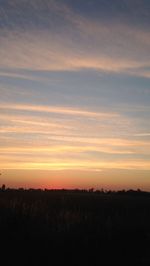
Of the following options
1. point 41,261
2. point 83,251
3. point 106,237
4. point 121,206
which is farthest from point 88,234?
point 121,206

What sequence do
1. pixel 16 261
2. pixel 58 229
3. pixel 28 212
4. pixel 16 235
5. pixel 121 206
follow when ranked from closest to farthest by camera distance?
pixel 16 261 → pixel 16 235 → pixel 58 229 → pixel 28 212 → pixel 121 206

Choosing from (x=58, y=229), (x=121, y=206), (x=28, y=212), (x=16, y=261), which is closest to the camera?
(x=16, y=261)

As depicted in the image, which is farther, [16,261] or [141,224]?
[141,224]

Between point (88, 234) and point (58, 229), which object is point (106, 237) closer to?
point (88, 234)

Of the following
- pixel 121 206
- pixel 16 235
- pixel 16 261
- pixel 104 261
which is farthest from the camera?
pixel 121 206

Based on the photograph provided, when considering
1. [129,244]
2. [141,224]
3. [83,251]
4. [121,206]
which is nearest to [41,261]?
[83,251]

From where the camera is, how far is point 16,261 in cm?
1517

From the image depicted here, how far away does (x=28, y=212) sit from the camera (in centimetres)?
2261

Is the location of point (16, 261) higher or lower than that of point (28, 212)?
lower

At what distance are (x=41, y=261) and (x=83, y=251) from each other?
1977 millimetres

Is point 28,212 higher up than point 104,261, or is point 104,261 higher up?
point 28,212

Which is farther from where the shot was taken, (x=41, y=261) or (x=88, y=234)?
(x=88, y=234)

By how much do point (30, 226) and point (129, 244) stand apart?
398 cm

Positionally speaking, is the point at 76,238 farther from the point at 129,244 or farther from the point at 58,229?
the point at 129,244
